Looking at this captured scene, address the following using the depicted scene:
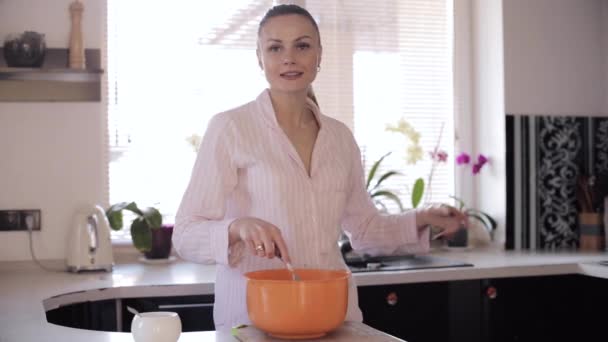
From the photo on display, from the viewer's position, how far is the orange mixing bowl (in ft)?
4.84

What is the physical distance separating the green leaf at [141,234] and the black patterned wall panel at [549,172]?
58.5 inches

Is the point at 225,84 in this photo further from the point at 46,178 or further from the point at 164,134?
the point at 46,178

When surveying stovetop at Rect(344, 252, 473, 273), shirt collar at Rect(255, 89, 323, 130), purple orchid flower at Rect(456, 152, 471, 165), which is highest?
shirt collar at Rect(255, 89, 323, 130)

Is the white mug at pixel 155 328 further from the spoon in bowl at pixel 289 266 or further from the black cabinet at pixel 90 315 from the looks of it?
the black cabinet at pixel 90 315

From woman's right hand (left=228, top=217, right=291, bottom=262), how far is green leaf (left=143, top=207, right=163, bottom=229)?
1.46 m

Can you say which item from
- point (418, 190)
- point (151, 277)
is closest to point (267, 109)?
point (151, 277)

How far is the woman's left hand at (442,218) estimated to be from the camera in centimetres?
188

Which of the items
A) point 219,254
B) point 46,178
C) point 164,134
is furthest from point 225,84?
point 219,254

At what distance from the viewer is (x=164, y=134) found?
3211 millimetres

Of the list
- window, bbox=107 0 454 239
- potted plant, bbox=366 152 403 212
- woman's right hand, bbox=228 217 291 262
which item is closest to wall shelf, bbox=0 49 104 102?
window, bbox=107 0 454 239

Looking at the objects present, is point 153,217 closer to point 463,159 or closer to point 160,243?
point 160,243

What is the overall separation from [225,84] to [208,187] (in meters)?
1.58

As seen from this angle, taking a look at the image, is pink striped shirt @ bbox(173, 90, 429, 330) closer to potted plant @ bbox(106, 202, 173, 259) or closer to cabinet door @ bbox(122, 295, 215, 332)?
cabinet door @ bbox(122, 295, 215, 332)

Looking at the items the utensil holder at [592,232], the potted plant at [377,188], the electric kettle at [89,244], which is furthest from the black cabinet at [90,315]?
the utensil holder at [592,232]
